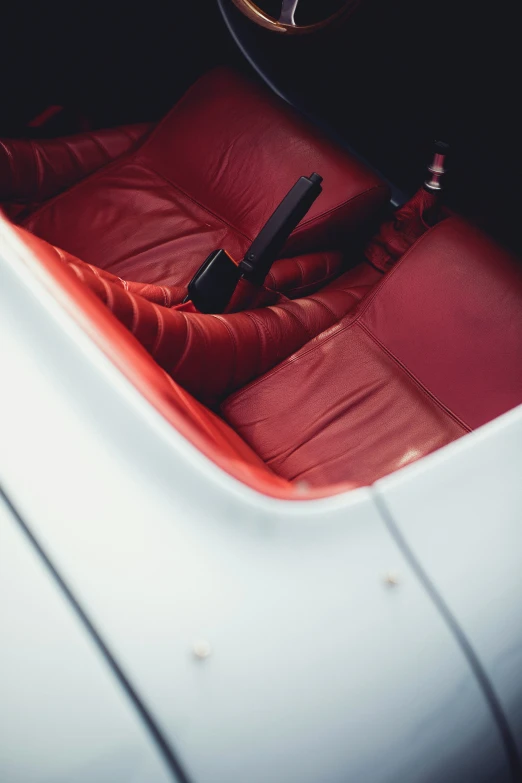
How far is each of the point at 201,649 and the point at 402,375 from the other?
34.8 inches

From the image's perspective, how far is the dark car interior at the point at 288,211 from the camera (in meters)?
1.07

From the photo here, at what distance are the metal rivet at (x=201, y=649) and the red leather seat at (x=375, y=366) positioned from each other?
0.52 m

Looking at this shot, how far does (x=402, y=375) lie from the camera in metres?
1.18

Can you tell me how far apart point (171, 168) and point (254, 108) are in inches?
11.6

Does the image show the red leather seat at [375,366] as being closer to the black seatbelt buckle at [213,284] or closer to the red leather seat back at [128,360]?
the black seatbelt buckle at [213,284]

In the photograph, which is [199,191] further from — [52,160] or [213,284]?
[213,284]

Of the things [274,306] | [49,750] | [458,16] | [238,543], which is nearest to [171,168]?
[274,306]

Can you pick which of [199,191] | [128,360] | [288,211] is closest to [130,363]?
[128,360]

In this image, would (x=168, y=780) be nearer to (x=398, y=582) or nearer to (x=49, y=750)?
(x=49, y=750)

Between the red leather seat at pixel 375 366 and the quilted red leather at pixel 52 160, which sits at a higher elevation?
the quilted red leather at pixel 52 160

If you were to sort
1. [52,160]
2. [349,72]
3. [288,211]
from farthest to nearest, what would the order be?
1. [349,72]
2. [52,160]
3. [288,211]

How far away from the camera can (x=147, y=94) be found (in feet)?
6.67

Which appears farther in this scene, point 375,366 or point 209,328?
point 375,366

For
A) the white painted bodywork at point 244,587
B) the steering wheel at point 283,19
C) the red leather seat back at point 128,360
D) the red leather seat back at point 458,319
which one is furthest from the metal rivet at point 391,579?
the steering wheel at point 283,19
